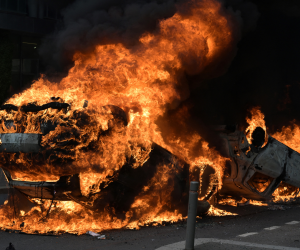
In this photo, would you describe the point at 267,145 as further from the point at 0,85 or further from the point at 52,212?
the point at 0,85

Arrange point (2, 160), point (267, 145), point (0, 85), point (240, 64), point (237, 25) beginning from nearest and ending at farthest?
point (2, 160) → point (267, 145) → point (237, 25) → point (240, 64) → point (0, 85)

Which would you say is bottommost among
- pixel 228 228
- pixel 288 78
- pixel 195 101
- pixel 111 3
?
pixel 228 228

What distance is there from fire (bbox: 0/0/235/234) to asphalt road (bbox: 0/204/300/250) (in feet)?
1.44

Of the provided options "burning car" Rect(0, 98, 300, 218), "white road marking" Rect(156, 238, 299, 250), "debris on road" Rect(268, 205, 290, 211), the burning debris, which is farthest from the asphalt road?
"debris on road" Rect(268, 205, 290, 211)

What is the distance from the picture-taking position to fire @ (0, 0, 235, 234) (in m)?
6.05

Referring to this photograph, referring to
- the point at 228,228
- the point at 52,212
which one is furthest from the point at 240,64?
the point at 52,212

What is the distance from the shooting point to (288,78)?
650 inches

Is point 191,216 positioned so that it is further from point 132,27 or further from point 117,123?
point 132,27

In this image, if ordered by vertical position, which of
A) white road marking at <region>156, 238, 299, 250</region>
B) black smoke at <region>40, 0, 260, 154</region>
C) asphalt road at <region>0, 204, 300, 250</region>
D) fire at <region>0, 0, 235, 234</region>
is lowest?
asphalt road at <region>0, 204, 300, 250</region>

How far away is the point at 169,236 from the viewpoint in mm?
6016

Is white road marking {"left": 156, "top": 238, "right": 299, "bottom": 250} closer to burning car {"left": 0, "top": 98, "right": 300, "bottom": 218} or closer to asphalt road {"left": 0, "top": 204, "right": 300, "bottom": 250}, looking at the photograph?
asphalt road {"left": 0, "top": 204, "right": 300, "bottom": 250}

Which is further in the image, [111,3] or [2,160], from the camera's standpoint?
[111,3]

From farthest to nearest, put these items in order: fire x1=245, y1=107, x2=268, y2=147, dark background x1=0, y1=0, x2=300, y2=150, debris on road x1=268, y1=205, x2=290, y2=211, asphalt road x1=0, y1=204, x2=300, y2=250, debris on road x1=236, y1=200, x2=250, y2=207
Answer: dark background x1=0, y1=0, x2=300, y2=150 → debris on road x1=236, y1=200, x2=250, y2=207 → debris on road x1=268, y1=205, x2=290, y2=211 → fire x1=245, y1=107, x2=268, y2=147 → asphalt road x1=0, y1=204, x2=300, y2=250

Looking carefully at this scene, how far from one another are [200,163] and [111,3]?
5.55 meters
